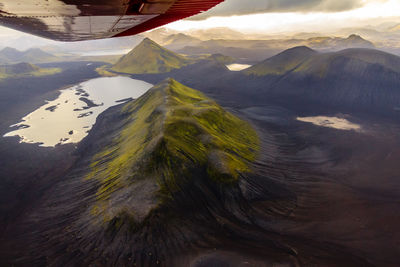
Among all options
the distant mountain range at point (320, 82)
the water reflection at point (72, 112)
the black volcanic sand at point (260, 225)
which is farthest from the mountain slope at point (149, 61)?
the black volcanic sand at point (260, 225)

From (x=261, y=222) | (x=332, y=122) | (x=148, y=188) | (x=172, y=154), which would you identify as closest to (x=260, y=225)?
(x=261, y=222)

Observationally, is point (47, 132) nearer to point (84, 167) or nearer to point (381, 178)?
point (84, 167)

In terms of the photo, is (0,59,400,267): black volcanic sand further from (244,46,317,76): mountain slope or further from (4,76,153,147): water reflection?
(244,46,317,76): mountain slope

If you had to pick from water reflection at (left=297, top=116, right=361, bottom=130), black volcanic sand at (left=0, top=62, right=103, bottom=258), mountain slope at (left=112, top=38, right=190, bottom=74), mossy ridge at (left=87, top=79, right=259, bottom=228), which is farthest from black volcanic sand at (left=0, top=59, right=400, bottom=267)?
mountain slope at (left=112, top=38, right=190, bottom=74)

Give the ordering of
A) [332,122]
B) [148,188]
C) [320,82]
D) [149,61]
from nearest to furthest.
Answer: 1. [148,188]
2. [332,122]
3. [320,82]
4. [149,61]

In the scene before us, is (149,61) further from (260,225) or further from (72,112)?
(260,225)
